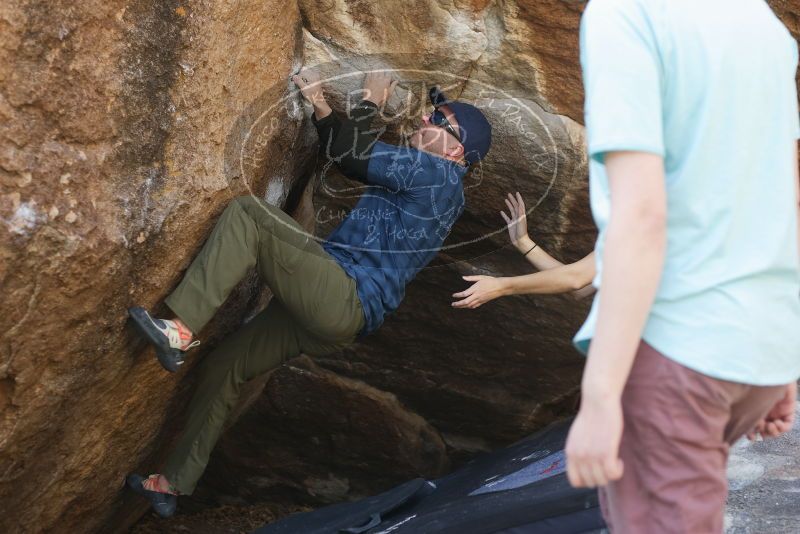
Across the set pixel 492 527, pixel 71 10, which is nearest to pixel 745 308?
pixel 492 527

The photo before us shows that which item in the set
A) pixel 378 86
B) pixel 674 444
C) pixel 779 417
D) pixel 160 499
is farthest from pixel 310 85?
pixel 674 444

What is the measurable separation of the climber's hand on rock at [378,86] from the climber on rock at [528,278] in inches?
24.7

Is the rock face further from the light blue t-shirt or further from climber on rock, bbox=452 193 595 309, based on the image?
the light blue t-shirt

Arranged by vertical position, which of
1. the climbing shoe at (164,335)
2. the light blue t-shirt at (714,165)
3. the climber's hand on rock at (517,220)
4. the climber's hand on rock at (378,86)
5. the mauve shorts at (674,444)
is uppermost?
the light blue t-shirt at (714,165)

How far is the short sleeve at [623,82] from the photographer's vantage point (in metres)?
1.19

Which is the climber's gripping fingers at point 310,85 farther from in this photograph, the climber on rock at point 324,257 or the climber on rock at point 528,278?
the climber on rock at point 528,278

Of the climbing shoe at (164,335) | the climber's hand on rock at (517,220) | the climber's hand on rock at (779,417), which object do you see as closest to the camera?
the climber's hand on rock at (779,417)

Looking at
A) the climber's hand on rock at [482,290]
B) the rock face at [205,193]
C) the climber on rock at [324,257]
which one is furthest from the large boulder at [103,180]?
the climber's hand on rock at [482,290]

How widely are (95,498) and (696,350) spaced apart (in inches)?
112

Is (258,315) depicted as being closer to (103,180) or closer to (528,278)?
(528,278)

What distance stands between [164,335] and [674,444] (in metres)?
1.88

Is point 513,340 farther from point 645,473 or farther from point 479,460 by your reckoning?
point 645,473

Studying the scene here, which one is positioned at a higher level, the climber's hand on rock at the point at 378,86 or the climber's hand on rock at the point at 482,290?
the climber's hand on rock at the point at 378,86

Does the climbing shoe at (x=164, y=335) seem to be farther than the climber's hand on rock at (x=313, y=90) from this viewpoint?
No
